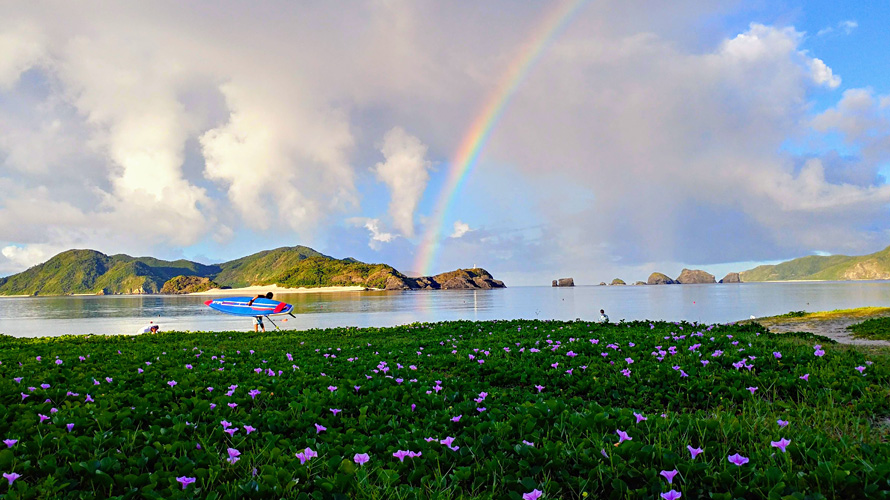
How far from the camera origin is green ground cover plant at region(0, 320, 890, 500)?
3.23 m

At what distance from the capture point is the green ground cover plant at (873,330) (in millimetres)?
15116

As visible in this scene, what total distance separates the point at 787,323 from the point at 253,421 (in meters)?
27.2

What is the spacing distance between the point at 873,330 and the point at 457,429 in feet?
63.8

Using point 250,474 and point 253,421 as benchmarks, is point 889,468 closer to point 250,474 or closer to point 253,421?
point 250,474

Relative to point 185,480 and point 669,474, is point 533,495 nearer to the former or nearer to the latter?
point 669,474

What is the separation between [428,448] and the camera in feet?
13.1

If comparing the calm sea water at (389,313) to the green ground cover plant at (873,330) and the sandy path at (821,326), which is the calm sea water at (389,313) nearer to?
the sandy path at (821,326)

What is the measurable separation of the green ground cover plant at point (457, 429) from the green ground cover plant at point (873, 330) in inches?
404

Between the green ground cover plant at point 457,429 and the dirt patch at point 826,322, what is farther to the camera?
the dirt patch at point 826,322

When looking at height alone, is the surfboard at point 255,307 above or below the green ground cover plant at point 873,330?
above

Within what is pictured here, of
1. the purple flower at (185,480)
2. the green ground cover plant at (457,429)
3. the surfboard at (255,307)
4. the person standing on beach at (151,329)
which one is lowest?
the person standing on beach at (151,329)

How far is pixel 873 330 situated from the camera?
1606 cm

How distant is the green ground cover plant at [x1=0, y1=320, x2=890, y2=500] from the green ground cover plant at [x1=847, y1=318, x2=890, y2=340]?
33.7 ft

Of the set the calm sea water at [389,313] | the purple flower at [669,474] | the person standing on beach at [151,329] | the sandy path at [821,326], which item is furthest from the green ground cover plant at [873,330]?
the person standing on beach at [151,329]
